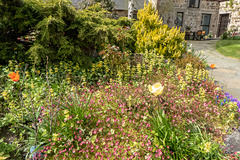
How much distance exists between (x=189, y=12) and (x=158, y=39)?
521 inches

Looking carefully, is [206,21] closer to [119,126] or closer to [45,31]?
[45,31]

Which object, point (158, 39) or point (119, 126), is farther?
point (158, 39)

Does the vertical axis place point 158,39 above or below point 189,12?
below

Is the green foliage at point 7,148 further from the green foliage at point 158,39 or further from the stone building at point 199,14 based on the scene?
the stone building at point 199,14

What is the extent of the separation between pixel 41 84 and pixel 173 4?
14539 millimetres

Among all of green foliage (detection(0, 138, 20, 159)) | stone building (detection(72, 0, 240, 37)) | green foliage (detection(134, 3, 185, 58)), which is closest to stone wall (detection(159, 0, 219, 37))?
stone building (detection(72, 0, 240, 37))

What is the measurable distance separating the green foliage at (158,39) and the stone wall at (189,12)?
9.58m

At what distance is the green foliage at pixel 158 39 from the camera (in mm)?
5297

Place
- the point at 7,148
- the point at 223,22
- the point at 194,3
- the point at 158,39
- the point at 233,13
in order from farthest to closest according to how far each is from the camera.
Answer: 1. the point at 223,22
2. the point at 194,3
3. the point at 233,13
4. the point at 158,39
5. the point at 7,148

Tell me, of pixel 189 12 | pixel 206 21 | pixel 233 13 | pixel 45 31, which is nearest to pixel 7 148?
pixel 45 31

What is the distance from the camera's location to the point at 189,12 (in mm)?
16156

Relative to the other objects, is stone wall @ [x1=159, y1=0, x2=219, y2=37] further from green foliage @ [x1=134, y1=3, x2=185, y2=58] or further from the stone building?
green foliage @ [x1=134, y1=3, x2=185, y2=58]

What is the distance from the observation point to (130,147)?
2.33 metres

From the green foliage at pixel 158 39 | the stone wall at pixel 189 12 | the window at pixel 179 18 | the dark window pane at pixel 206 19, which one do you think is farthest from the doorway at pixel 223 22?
the green foliage at pixel 158 39
